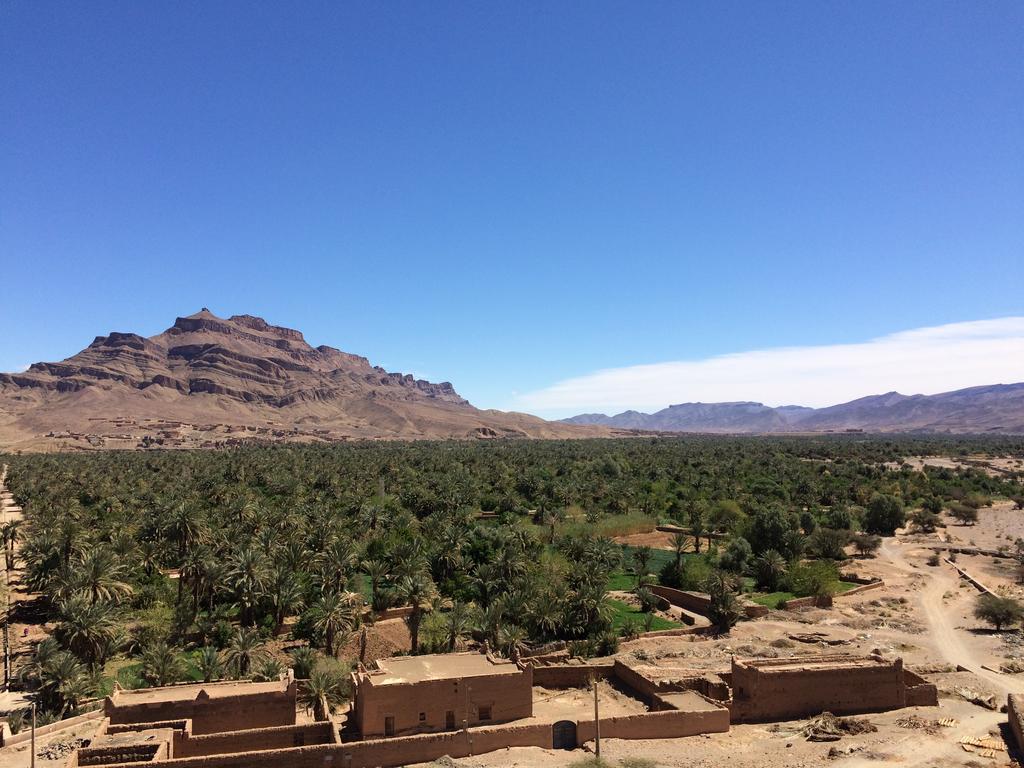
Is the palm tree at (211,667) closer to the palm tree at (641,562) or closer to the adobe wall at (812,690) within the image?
the adobe wall at (812,690)

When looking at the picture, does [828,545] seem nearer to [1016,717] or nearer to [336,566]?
[1016,717]

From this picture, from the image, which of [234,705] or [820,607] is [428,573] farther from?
[820,607]

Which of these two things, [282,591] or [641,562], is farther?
[641,562]

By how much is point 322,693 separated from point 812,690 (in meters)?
18.6

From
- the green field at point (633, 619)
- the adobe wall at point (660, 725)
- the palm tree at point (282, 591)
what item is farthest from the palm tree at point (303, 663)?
the green field at point (633, 619)

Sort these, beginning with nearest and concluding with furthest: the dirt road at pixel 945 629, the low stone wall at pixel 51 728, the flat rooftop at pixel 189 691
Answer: the low stone wall at pixel 51 728 < the flat rooftop at pixel 189 691 < the dirt road at pixel 945 629

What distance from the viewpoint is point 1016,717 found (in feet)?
83.6

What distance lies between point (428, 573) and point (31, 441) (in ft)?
494

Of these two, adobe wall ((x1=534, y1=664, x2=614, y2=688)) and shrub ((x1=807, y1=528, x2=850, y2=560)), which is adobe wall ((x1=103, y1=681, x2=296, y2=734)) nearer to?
adobe wall ((x1=534, y1=664, x2=614, y2=688))

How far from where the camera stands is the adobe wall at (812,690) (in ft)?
89.5

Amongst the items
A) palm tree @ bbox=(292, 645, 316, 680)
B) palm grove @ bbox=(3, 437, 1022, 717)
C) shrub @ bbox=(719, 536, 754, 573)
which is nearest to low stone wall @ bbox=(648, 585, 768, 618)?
palm grove @ bbox=(3, 437, 1022, 717)

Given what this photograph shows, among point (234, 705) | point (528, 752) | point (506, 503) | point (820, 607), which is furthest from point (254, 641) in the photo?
point (506, 503)

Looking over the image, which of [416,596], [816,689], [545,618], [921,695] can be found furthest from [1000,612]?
[416,596]

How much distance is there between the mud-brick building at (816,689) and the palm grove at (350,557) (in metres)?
9.08
